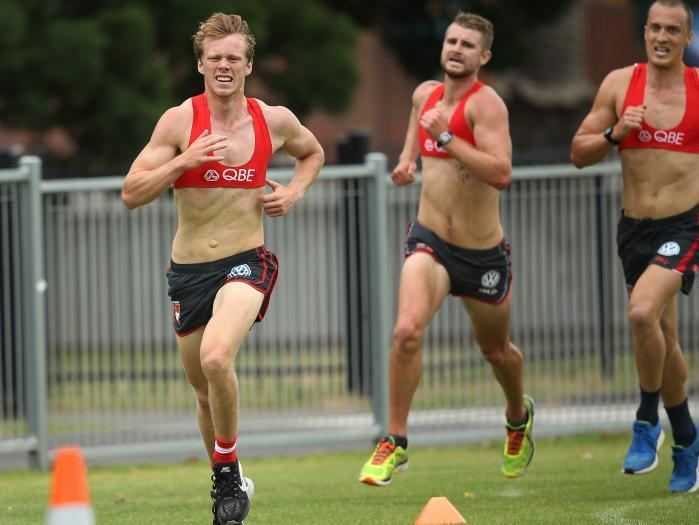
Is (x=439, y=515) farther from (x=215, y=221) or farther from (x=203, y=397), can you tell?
(x=215, y=221)

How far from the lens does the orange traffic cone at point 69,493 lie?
6059 mm

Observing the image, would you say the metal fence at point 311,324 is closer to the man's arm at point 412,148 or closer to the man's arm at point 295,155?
the man's arm at point 412,148

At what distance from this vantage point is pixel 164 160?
888 centimetres

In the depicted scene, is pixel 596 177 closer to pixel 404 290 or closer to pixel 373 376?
pixel 373 376

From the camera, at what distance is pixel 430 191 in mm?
10391

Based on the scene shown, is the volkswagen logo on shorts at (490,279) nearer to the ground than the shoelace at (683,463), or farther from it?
farther from it

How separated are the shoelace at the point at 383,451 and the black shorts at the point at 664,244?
1931 millimetres

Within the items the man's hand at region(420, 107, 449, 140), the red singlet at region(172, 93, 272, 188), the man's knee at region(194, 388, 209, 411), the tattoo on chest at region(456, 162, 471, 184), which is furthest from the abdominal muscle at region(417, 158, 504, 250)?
the man's knee at region(194, 388, 209, 411)

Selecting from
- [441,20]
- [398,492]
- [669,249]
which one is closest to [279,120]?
[669,249]

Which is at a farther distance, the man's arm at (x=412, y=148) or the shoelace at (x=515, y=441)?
→ the shoelace at (x=515, y=441)

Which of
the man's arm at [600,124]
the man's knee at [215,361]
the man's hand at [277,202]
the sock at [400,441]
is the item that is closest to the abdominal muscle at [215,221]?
the man's hand at [277,202]

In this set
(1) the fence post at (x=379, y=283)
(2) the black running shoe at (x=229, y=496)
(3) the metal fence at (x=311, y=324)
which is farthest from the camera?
(1) the fence post at (x=379, y=283)

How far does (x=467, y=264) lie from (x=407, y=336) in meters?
0.66

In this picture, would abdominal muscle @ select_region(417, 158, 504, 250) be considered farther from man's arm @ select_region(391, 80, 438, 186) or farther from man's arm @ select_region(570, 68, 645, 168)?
man's arm @ select_region(570, 68, 645, 168)
